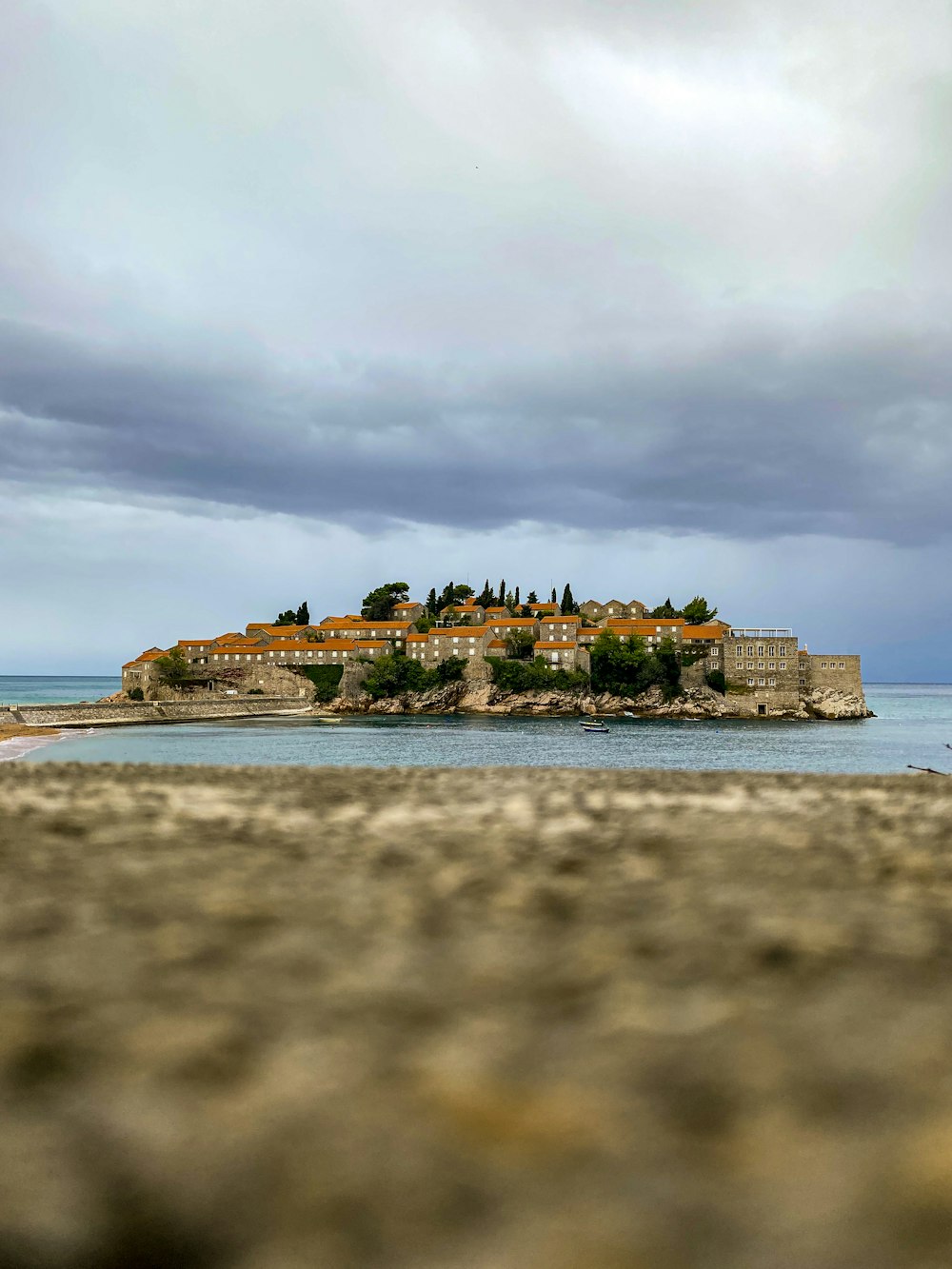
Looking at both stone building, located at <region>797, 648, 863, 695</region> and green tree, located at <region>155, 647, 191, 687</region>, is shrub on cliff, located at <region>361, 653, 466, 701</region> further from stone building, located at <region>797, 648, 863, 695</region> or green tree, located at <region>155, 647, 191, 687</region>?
stone building, located at <region>797, 648, 863, 695</region>

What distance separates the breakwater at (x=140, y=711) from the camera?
66562 mm

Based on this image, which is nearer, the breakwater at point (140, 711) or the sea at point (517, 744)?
the sea at point (517, 744)

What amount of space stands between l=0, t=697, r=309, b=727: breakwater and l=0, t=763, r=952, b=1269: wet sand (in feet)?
233

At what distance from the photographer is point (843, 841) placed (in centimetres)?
262

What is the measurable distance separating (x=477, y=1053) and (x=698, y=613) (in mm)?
118548

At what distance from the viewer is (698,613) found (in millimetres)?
115000

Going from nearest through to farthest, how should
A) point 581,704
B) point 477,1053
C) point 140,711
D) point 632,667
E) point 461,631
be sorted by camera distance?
point 477,1053, point 140,711, point 632,667, point 581,704, point 461,631

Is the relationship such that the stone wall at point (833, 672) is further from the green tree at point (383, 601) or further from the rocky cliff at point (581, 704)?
the green tree at point (383, 601)

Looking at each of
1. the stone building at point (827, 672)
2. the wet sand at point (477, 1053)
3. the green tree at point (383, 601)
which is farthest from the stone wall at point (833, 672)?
the wet sand at point (477, 1053)

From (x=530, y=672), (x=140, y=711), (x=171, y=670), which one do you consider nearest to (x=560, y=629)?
(x=530, y=672)

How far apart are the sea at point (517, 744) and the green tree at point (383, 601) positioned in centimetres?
3253

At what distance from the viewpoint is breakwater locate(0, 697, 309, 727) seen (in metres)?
66.6

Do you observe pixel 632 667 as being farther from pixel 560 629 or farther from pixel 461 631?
pixel 461 631

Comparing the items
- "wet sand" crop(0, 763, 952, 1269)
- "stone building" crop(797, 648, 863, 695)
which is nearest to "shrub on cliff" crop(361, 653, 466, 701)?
"stone building" crop(797, 648, 863, 695)
